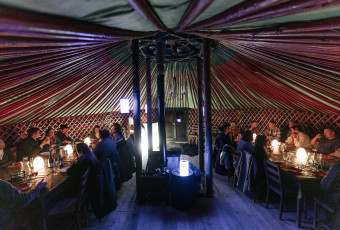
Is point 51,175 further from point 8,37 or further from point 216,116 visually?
point 216,116

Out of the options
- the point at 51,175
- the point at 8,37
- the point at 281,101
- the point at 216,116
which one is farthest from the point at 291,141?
the point at 8,37

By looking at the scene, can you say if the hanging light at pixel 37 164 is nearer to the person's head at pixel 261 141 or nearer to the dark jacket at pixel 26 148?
the dark jacket at pixel 26 148

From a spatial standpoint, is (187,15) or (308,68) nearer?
(187,15)

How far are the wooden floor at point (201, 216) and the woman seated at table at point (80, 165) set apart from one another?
1.76 ft

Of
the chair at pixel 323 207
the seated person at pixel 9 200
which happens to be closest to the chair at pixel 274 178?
the chair at pixel 323 207

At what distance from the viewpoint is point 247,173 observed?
2.57 m

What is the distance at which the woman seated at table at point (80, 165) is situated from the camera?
202 centimetres

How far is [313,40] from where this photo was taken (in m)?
1.51

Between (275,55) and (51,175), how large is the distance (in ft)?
9.85

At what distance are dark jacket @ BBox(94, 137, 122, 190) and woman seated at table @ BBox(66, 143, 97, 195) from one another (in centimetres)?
53

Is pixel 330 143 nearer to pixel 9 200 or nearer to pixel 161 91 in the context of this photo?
pixel 161 91

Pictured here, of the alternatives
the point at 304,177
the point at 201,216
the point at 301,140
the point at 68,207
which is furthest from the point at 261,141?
the point at 68,207

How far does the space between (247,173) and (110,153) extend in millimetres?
2023

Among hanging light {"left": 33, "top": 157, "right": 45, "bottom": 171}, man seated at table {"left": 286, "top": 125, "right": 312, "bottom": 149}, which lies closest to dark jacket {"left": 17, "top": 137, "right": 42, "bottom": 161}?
hanging light {"left": 33, "top": 157, "right": 45, "bottom": 171}
